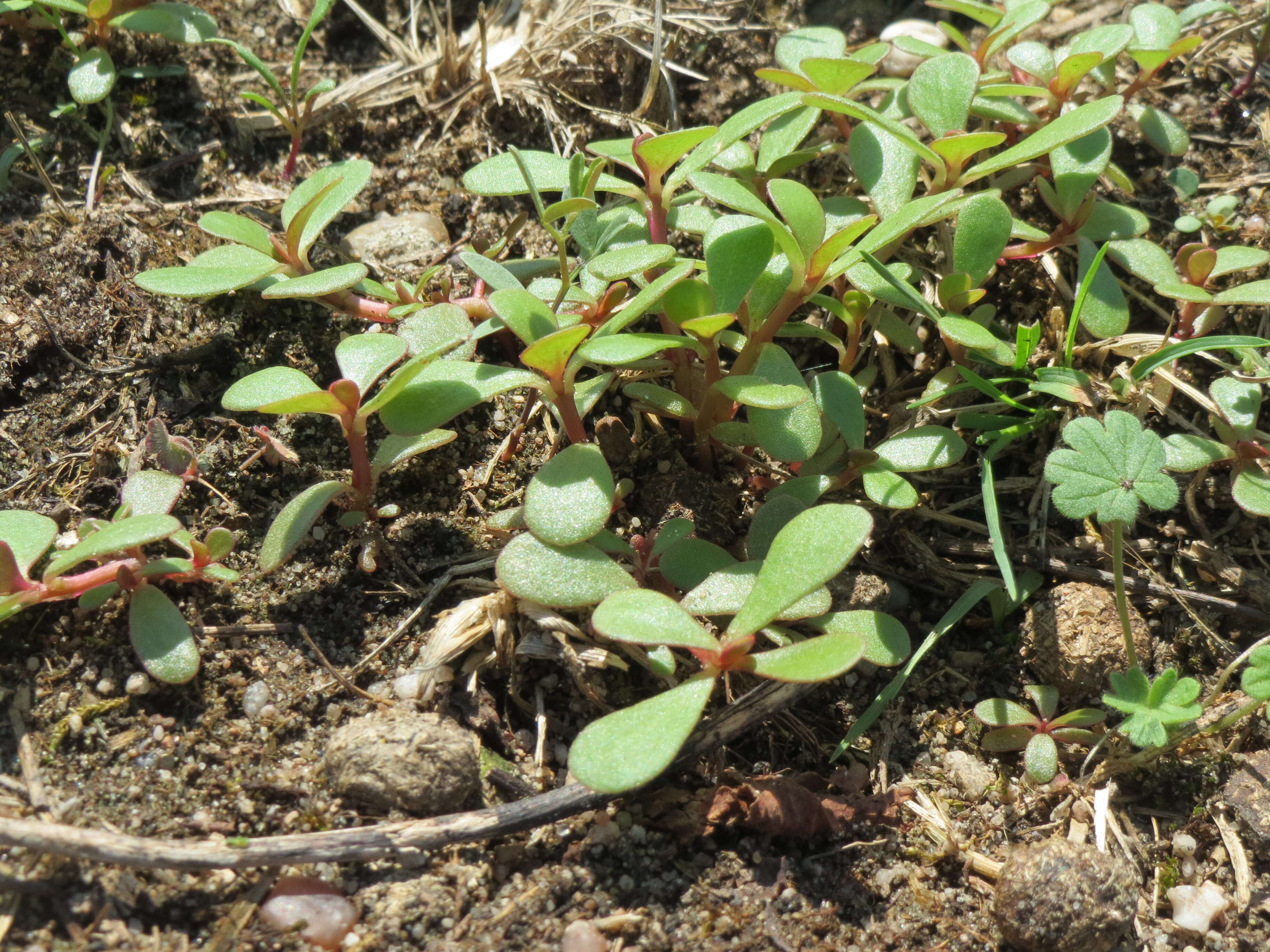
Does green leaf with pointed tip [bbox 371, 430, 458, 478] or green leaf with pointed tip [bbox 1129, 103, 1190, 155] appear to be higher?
green leaf with pointed tip [bbox 1129, 103, 1190, 155]

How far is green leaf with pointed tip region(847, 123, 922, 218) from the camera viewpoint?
78.6 inches

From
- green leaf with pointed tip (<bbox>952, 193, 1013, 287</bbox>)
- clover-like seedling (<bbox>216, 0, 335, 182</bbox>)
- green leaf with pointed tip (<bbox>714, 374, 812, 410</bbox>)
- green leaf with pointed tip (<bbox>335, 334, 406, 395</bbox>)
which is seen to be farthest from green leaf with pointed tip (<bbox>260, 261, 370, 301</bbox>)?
green leaf with pointed tip (<bbox>952, 193, 1013, 287</bbox>)

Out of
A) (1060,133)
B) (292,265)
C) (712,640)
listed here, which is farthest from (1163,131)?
(292,265)

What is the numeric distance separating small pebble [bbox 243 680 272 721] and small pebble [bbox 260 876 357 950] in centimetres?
31

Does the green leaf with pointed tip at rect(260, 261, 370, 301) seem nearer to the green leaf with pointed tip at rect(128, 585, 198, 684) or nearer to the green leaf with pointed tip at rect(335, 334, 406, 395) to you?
the green leaf with pointed tip at rect(335, 334, 406, 395)

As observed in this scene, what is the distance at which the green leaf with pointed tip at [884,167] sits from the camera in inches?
78.6

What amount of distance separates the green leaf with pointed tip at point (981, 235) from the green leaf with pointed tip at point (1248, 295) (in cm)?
48

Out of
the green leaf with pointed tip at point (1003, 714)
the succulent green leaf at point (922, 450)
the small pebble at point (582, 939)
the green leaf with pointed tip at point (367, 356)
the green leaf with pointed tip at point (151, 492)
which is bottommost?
the green leaf with pointed tip at point (1003, 714)

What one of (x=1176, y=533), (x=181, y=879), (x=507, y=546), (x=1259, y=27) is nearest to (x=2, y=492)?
(x=181, y=879)

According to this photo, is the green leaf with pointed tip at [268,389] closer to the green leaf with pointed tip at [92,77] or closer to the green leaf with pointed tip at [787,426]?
the green leaf with pointed tip at [787,426]

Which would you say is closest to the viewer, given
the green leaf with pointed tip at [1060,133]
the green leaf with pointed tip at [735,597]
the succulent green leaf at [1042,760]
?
the green leaf with pointed tip at [735,597]

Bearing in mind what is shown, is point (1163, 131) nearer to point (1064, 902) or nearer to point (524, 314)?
point (524, 314)

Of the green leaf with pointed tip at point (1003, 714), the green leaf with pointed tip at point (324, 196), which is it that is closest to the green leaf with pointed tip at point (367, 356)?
the green leaf with pointed tip at point (324, 196)

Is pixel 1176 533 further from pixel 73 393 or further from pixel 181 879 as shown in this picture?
pixel 73 393
